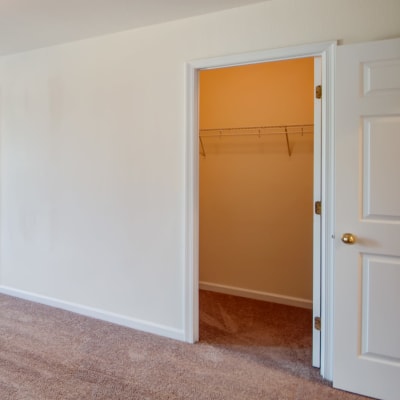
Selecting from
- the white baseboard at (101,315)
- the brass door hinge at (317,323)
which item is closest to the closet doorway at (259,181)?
the brass door hinge at (317,323)

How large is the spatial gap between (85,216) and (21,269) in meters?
1.04

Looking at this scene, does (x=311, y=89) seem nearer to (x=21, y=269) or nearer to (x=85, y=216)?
(x=85, y=216)

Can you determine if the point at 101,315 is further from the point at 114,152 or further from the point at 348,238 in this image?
the point at 348,238

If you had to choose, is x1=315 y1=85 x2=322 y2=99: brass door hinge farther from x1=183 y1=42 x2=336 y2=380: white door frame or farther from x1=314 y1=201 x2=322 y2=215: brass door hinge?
x1=314 y1=201 x2=322 y2=215: brass door hinge

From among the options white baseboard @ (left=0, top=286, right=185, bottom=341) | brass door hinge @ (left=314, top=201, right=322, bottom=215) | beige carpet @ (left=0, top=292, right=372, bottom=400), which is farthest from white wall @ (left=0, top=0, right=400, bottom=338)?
brass door hinge @ (left=314, top=201, right=322, bottom=215)

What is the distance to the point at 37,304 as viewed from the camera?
3275 millimetres

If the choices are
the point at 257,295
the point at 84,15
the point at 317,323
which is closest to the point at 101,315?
the point at 257,295

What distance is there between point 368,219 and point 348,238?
151 millimetres

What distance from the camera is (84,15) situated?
245 centimetres

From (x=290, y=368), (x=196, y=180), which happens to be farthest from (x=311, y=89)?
(x=290, y=368)

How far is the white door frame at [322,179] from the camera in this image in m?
2.06

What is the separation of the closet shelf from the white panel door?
135 cm

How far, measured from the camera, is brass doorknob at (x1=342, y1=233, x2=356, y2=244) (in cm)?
194

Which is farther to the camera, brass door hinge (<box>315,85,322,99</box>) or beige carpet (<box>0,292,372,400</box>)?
brass door hinge (<box>315,85,322,99</box>)
